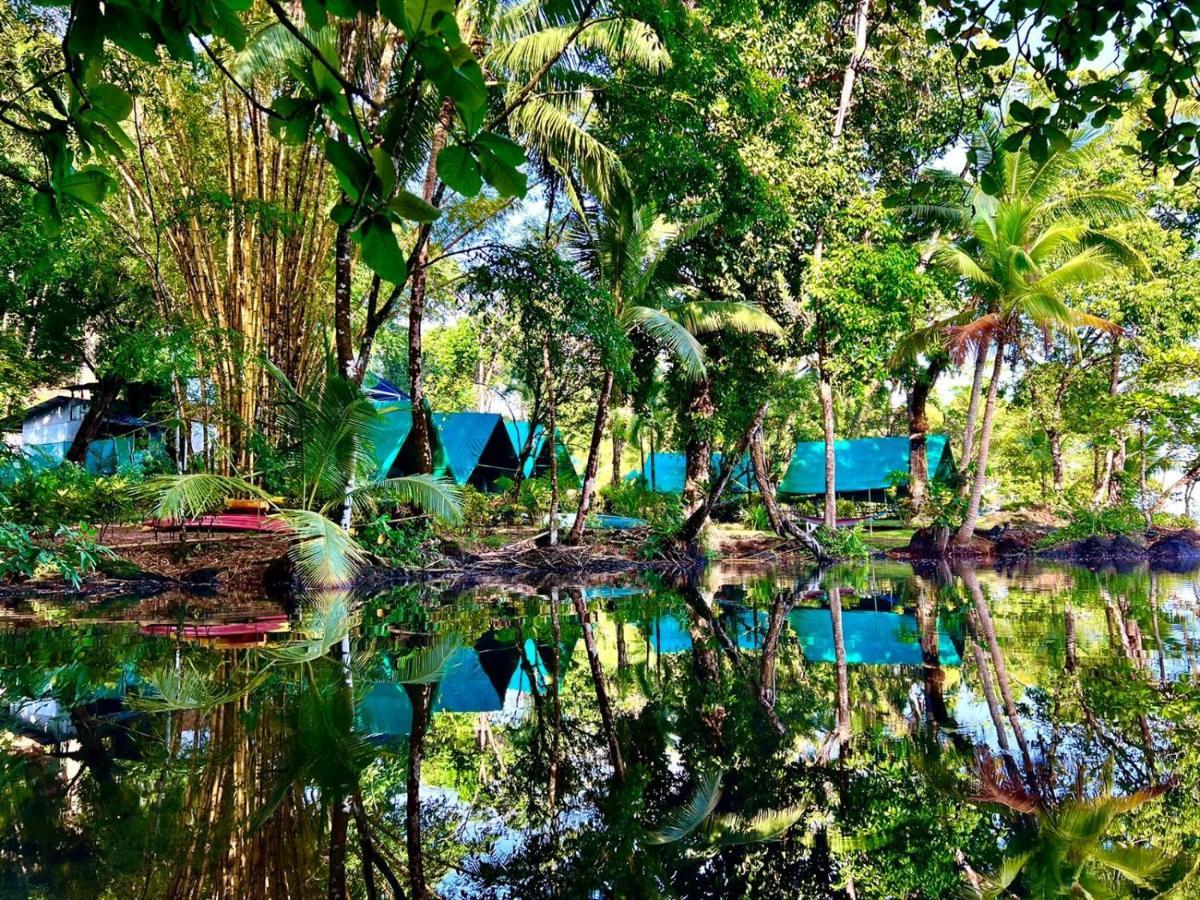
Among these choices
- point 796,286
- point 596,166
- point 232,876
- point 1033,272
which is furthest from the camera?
point 1033,272

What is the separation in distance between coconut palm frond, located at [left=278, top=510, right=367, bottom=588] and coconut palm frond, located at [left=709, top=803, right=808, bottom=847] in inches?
228

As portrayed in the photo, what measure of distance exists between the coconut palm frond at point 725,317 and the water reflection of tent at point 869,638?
560 centimetres

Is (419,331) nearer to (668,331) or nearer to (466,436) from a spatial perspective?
(668,331)

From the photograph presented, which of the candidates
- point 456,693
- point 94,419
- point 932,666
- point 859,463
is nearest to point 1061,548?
point 859,463

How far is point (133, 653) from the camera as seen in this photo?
321cm

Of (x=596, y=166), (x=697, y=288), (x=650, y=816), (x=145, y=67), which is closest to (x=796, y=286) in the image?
(x=697, y=288)

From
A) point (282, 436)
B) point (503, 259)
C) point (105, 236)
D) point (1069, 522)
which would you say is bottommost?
point (1069, 522)

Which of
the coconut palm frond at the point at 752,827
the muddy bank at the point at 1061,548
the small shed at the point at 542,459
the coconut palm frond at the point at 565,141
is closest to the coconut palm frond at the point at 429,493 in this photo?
the coconut palm frond at the point at 565,141

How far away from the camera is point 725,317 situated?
9.91 m

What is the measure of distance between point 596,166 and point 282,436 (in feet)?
15.5

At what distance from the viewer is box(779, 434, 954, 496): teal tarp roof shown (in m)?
18.6

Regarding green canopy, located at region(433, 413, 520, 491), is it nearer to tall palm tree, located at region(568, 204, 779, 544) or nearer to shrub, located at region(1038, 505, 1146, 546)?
tall palm tree, located at region(568, 204, 779, 544)

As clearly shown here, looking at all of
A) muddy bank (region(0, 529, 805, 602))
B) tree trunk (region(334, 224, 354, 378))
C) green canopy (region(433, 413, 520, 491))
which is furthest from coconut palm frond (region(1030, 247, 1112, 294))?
green canopy (region(433, 413, 520, 491))

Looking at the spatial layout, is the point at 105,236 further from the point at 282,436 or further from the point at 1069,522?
the point at 1069,522
